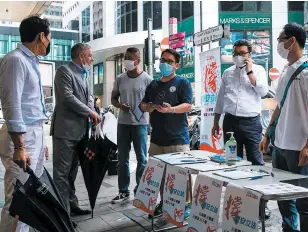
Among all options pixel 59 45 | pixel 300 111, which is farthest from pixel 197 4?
pixel 59 45

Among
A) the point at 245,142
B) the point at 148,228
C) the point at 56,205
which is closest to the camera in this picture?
the point at 56,205

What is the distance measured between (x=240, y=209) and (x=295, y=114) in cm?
95

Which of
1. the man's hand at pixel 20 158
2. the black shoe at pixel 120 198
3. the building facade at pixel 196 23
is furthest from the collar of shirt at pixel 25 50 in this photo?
the building facade at pixel 196 23

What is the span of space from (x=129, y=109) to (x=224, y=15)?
18.6 m

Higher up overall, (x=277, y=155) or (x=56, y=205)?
(x=277, y=155)

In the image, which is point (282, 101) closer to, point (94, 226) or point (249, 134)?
point (249, 134)

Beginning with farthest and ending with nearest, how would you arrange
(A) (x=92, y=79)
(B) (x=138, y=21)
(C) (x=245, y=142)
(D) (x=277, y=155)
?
(A) (x=92, y=79)
(B) (x=138, y=21)
(C) (x=245, y=142)
(D) (x=277, y=155)

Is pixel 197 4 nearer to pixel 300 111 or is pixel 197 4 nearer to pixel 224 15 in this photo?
pixel 224 15

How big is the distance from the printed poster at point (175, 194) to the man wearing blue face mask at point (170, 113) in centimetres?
61

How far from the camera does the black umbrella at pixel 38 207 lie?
2.31 metres

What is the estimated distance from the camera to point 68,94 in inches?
147

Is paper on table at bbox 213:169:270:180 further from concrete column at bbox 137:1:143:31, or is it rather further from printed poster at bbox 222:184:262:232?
concrete column at bbox 137:1:143:31

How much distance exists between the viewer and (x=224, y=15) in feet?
70.7

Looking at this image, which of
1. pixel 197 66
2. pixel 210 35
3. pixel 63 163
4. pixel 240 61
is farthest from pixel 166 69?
pixel 197 66
